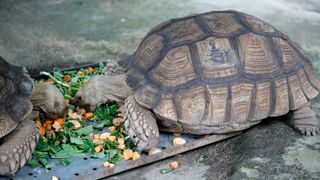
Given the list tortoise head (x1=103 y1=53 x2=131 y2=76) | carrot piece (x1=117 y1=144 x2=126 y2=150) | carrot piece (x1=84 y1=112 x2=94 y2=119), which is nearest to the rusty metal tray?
carrot piece (x1=117 y1=144 x2=126 y2=150)

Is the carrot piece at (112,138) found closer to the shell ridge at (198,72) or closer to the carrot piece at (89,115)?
the carrot piece at (89,115)

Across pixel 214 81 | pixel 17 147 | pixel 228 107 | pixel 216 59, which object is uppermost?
pixel 216 59

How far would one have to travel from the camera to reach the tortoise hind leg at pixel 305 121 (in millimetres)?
4184

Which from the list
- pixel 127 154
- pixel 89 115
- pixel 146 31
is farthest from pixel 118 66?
pixel 146 31

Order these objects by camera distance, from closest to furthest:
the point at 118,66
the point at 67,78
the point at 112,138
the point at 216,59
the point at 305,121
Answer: the point at 216,59, the point at 112,138, the point at 305,121, the point at 118,66, the point at 67,78

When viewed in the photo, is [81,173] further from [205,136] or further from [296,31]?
[296,31]

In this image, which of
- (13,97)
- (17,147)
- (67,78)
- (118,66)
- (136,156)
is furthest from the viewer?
(67,78)

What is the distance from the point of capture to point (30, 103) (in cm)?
385

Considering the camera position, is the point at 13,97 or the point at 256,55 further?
the point at 256,55

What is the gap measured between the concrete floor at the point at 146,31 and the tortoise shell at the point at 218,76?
26cm

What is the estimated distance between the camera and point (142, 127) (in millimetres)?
3945

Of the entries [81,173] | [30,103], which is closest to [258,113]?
[81,173]

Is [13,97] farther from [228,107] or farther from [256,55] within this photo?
[256,55]

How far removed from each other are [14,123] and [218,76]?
1.55 metres
